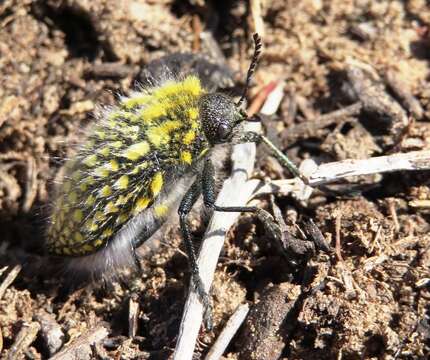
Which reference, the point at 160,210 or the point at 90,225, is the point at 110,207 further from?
the point at 160,210

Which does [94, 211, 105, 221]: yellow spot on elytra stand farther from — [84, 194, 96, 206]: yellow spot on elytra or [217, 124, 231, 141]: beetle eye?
[217, 124, 231, 141]: beetle eye

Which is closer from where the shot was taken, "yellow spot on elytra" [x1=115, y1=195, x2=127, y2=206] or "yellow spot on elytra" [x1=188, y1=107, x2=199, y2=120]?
"yellow spot on elytra" [x1=115, y1=195, x2=127, y2=206]

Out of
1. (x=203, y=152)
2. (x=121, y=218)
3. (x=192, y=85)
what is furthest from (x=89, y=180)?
(x=192, y=85)

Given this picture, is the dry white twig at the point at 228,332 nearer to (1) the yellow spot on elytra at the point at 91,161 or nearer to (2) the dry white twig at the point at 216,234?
(2) the dry white twig at the point at 216,234

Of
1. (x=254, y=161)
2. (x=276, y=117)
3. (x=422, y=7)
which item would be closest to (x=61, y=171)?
(x=254, y=161)

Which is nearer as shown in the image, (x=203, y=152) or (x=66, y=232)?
(x=66, y=232)

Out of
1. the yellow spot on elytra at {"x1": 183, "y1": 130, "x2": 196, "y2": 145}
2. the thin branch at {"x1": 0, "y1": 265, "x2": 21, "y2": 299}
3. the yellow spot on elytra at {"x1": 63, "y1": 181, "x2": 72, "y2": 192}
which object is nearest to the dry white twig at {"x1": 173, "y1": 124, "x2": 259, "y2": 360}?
the yellow spot on elytra at {"x1": 183, "y1": 130, "x2": 196, "y2": 145}

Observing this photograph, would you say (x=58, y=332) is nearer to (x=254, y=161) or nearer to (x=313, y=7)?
(x=254, y=161)
